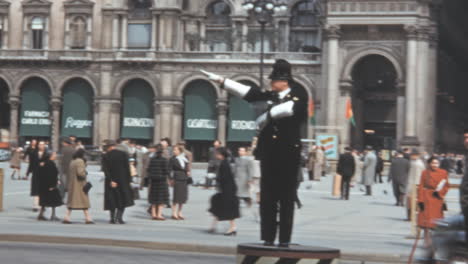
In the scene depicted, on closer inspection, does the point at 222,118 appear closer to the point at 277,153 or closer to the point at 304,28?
the point at 304,28

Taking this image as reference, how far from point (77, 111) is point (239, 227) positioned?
4164cm

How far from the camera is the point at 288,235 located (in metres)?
7.86

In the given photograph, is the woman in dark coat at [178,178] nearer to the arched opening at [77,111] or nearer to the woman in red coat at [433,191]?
the woman in red coat at [433,191]

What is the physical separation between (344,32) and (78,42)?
18.3 meters

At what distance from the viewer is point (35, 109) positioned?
6078cm

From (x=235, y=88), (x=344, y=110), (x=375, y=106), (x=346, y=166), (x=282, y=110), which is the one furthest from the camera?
(x=375, y=106)

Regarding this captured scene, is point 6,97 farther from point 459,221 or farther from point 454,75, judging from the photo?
point 459,221

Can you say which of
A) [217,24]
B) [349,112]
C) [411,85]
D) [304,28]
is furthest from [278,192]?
[217,24]

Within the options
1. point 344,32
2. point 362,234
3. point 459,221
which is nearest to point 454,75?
point 344,32

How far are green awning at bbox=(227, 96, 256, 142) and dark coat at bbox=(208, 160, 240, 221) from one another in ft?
130

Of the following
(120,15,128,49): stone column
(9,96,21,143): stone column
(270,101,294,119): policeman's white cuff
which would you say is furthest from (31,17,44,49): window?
(270,101,294,119): policeman's white cuff

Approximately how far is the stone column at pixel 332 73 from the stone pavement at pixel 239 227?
23125 millimetres

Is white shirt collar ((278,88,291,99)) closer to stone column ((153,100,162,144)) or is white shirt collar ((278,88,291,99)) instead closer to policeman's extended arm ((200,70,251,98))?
policeman's extended arm ((200,70,251,98))

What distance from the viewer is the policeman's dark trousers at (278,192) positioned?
7.89 m
